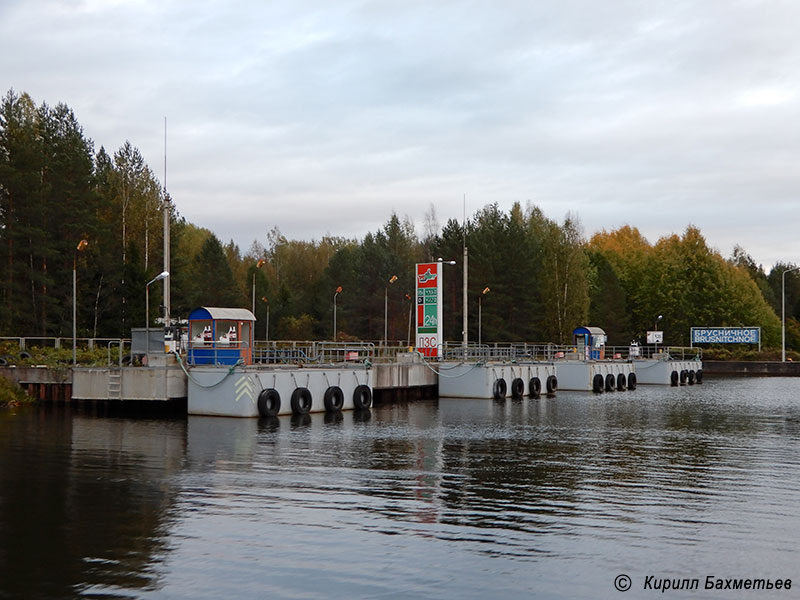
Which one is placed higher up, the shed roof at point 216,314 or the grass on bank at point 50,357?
the shed roof at point 216,314

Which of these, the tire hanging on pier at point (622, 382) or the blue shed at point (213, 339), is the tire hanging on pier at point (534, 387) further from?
the blue shed at point (213, 339)

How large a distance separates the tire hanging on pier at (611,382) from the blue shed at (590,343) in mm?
2696

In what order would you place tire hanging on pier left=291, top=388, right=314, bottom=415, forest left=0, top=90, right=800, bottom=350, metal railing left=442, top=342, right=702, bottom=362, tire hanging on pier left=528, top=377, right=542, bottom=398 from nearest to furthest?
tire hanging on pier left=291, top=388, right=314, bottom=415, metal railing left=442, top=342, right=702, bottom=362, tire hanging on pier left=528, top=377, right=542, bottom=398, forest left=0, top=90, right=800, bottom=350

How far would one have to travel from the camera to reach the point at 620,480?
71.2 feet

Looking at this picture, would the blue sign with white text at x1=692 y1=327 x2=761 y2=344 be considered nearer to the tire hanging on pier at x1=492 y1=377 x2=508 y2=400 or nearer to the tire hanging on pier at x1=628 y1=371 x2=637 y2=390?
the tire hanging on pier at x1=628 y1=371 x2=637 y2=390

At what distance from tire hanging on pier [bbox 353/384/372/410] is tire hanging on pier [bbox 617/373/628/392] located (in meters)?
30.6

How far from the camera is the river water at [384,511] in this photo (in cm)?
1282

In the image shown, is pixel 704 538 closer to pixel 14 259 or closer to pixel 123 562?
pixel 123 562

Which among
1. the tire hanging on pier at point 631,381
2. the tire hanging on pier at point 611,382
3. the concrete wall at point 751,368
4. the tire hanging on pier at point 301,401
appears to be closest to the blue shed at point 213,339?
the tire hanging on pier at point 301,401

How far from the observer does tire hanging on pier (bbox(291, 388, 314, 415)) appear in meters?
38.0

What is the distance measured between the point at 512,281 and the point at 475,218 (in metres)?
19.2

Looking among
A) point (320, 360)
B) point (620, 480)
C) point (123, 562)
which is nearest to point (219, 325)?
point (320, 360)

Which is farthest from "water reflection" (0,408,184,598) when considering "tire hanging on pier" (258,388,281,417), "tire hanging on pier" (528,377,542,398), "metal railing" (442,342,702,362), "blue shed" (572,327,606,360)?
"blue shed" (572,327,606,360)

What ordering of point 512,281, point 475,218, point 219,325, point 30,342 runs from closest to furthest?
point 219,325, point 30,342, point 512,281, point 475,218
